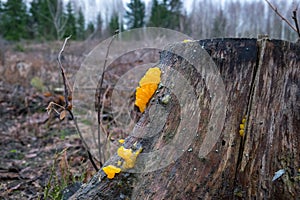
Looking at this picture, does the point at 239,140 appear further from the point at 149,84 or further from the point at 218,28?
the point at 218,28

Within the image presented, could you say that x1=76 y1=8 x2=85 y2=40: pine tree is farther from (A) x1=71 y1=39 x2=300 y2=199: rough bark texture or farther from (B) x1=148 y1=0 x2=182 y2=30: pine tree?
(A) x1=71 y1=39 x2=300 y2=199: rough bark texture

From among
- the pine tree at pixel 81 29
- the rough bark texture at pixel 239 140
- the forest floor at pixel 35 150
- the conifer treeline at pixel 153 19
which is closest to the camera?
the rough bark texture at pixel 239 140

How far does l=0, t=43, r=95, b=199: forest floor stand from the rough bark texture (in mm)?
630

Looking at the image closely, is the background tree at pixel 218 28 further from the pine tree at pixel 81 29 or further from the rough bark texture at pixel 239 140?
the pine tree at pixel 81 29

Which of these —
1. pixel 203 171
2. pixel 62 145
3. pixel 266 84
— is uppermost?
pixel 266 84

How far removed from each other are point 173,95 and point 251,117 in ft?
1.33

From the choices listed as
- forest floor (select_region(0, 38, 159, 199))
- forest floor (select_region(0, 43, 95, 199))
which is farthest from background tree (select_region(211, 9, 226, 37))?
forest floor (select_region(0, 43, 95, 199))

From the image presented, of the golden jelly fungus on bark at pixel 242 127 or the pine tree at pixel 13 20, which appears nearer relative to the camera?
the golden jelly fungus on bark at pixel 242 127

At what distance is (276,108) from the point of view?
59.7 inches

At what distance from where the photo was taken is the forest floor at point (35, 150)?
2361 millimetres

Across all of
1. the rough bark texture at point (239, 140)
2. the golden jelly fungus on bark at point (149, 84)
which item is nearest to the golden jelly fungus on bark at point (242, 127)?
the rough bark texture at point (239, 140)

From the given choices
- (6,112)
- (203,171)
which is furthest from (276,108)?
(6,112)

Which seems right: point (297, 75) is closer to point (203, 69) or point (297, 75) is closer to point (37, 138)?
point (203, 69)

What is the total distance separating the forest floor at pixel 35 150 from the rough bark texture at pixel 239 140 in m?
0.63
